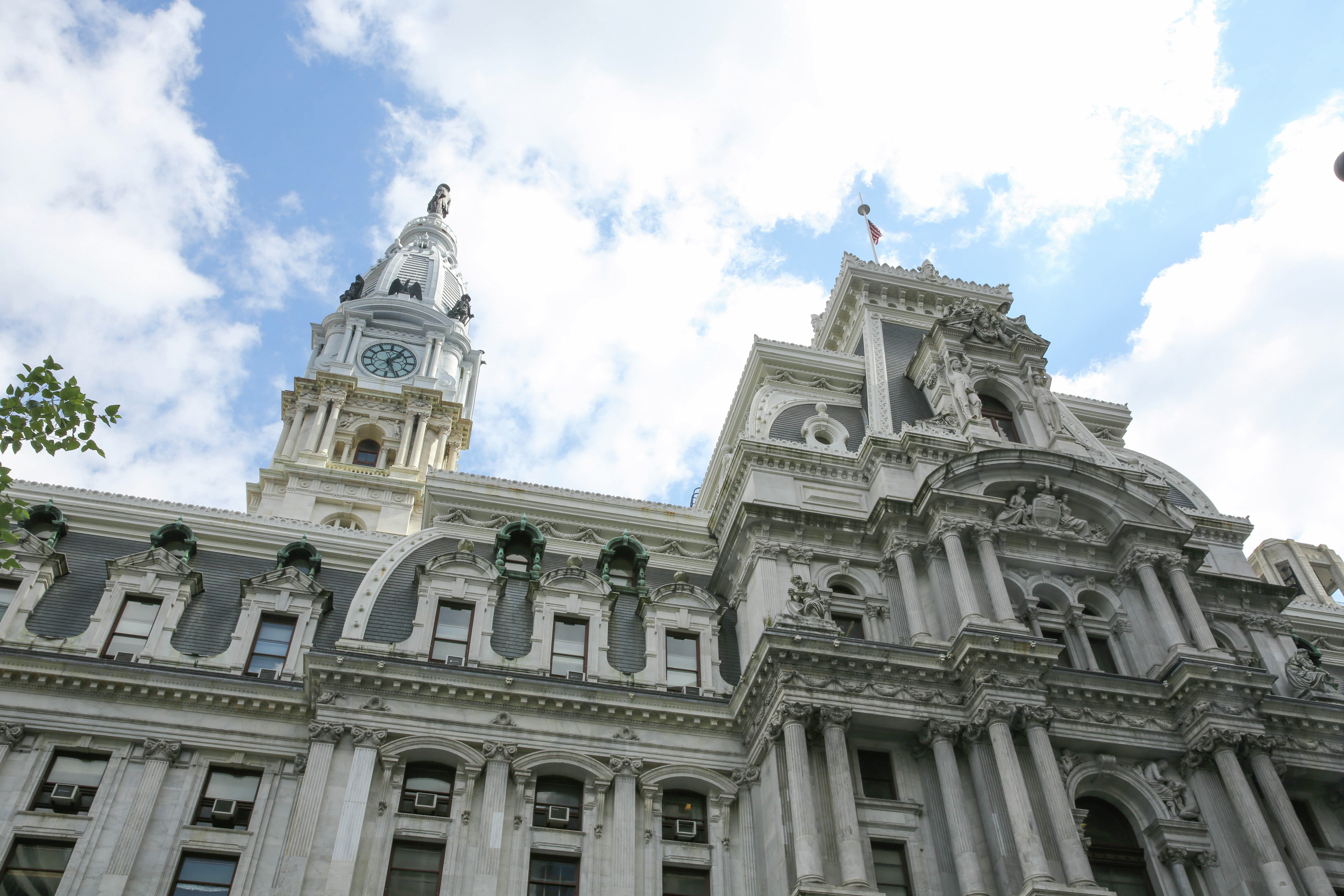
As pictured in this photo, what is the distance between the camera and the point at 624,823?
93.1 feet

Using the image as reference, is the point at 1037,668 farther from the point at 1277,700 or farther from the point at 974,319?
the point at 974,319

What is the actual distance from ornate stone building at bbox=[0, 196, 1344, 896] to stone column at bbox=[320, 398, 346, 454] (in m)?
37.4

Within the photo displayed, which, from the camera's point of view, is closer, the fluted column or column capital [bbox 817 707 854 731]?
column capital [bbox 817 707 854 731]

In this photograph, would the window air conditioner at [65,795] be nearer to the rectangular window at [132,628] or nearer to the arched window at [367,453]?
the rectangular window at [132,628]

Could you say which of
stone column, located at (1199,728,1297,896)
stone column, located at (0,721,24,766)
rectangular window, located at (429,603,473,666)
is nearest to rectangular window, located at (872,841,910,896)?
stone column, located at (1199,728,1297,896)

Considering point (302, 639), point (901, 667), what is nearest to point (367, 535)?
point (302, 639)

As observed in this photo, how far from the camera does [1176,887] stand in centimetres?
2783

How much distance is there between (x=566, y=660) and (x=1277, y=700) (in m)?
20.3

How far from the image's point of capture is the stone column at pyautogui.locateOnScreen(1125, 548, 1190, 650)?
32.4 m

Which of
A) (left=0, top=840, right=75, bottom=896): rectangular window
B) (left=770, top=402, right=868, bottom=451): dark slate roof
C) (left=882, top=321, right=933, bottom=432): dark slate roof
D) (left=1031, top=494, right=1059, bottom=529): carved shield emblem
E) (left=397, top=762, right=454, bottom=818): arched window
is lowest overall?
(left=0, top=840, right=75, bottom=896): rectangular window

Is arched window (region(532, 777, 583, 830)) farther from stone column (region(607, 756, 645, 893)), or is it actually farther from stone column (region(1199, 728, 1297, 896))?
stone column (region(1199, 728, 1297, 896))

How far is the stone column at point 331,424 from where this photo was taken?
7456cm

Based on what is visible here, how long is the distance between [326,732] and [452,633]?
5.32 meters

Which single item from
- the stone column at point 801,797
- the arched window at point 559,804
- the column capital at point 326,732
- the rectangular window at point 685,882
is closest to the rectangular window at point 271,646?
the column capital at point 326,732
